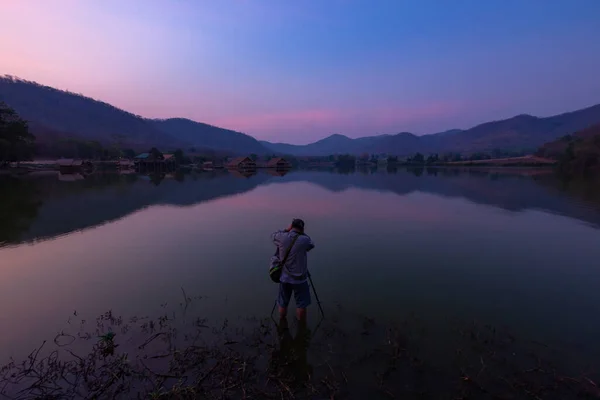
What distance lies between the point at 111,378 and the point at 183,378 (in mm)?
1205

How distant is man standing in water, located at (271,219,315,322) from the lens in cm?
658

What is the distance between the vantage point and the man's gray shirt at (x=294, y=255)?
6.57m

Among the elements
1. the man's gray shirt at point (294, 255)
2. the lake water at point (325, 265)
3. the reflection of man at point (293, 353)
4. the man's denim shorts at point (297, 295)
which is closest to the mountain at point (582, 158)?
the lake water at point (325, 265)

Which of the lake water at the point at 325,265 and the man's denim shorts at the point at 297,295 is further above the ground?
the man's denim shorts at the point at 297,295

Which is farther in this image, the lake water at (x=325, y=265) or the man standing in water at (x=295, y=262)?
the lake water at (x=325, y=265)

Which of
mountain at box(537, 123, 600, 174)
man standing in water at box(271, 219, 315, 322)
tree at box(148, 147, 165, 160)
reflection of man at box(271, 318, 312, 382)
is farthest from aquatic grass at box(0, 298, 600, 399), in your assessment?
tree at box(148, 147, 165, 160)

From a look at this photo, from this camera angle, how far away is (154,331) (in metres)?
6.84

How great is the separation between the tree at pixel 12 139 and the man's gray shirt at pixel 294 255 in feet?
242

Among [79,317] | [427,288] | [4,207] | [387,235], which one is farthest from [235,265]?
[4,207]

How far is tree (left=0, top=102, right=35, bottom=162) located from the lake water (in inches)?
1977

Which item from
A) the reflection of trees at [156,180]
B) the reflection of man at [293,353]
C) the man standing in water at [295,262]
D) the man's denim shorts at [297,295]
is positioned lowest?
the reflection of man at [293,353]

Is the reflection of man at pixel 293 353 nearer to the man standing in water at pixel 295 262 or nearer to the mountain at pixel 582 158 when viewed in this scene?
the man standing in water at pixel 295 262

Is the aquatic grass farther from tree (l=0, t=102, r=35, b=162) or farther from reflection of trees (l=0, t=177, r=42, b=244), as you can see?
tree (l=0, t=102, r=35, b=162)

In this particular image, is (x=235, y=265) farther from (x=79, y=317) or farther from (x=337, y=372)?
(x=337, y=372)
